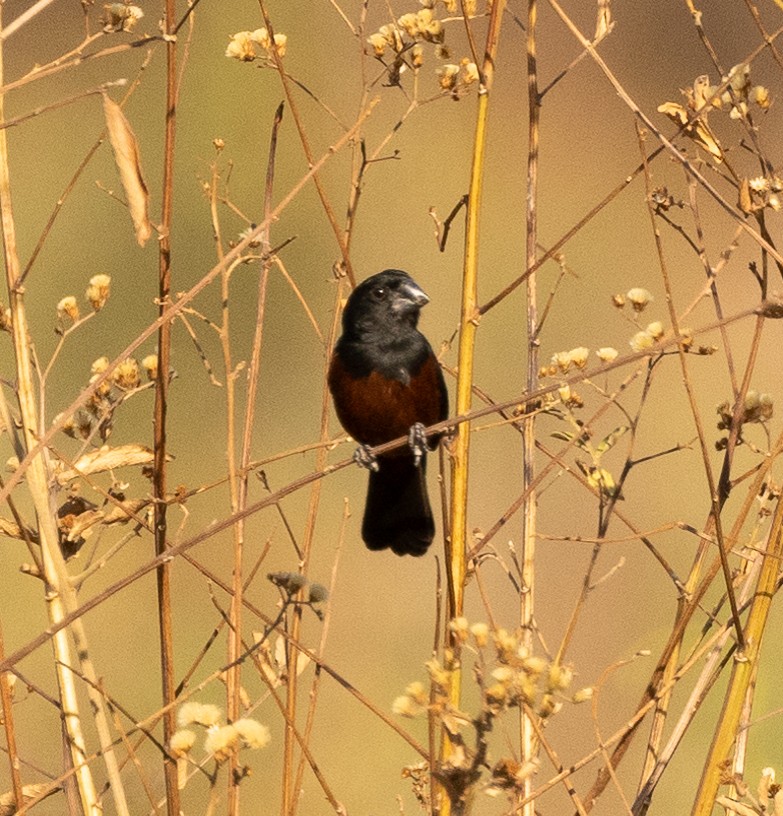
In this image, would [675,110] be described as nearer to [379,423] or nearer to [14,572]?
[379,423]

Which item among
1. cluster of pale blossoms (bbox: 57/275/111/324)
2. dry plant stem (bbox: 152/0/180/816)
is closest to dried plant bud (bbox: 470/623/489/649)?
dry plant stem (bbox: 152/0/180/816)

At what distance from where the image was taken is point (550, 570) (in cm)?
808

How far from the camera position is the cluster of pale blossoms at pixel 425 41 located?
2.15m

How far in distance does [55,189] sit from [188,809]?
5155mm

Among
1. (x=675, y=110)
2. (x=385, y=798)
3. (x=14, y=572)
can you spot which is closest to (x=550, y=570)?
(x=385, y=798)

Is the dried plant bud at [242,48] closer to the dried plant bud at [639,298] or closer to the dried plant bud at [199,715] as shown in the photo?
the dried plant bud at [639,298]

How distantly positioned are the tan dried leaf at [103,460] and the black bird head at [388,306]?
70.6 inches

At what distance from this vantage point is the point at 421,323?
8.52 metres

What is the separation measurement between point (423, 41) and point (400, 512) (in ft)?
5.98

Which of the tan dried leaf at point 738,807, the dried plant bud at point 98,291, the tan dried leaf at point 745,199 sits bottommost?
the tan dried leaf at point 738,807

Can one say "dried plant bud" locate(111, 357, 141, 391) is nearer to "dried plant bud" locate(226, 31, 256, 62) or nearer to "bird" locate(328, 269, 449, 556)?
"dried plant bud" locate(226, 31, 256, 62)

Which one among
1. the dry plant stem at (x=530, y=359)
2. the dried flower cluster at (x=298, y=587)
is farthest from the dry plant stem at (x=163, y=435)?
the dry plant stem at (x=530, y=359)

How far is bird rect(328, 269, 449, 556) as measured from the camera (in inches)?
145

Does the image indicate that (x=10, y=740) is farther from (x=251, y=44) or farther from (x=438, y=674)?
(x=251, y=44)
